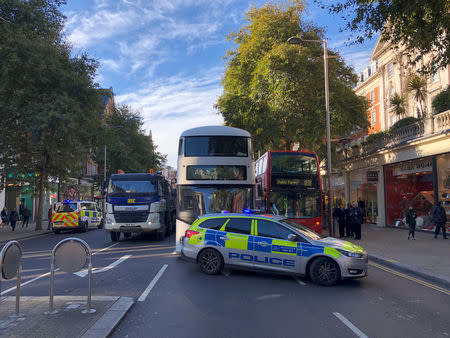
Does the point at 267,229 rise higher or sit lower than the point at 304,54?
lower

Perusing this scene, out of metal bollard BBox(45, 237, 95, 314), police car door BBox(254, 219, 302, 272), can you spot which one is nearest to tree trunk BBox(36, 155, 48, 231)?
police car door BBox(254, 219, 302, 272)

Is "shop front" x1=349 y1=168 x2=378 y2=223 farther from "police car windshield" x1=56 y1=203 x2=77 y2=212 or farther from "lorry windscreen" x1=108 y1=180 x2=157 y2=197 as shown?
"police car windshield" x1=56 y1=203 x2=77 y2=212

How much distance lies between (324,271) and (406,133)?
54.0 ft

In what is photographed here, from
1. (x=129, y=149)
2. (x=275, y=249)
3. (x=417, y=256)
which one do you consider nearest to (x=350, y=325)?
(x=275, y=249)

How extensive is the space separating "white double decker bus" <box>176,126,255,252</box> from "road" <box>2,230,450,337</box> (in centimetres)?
247

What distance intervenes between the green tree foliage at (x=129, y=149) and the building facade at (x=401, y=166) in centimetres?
2509

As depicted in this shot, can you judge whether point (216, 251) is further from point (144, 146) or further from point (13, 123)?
point (144, 146)

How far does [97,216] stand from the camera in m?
29.5

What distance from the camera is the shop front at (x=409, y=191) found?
21109 mm

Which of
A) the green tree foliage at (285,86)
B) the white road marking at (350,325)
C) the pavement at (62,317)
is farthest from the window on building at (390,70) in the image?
the pavement at (62,317)

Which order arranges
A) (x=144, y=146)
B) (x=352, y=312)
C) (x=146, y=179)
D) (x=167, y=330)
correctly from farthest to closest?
(x=144, y=146), (x=146, y=179), (x=352, y=312), (x=167, y=330)

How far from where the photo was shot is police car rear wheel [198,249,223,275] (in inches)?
375

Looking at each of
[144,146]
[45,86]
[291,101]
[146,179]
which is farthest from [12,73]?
[144,146]

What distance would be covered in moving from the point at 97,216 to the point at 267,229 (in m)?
22.9
